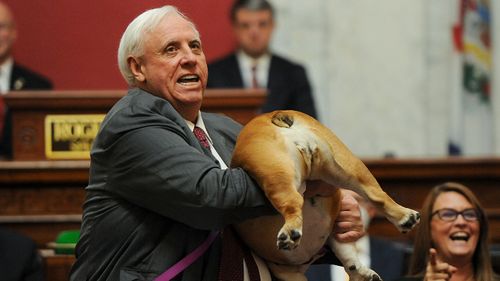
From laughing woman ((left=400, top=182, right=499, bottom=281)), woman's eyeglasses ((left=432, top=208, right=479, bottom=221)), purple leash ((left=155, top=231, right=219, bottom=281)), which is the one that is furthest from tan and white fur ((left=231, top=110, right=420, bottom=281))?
woman's eyeglasses ((left=432, top=208, right=479, bottom=221))

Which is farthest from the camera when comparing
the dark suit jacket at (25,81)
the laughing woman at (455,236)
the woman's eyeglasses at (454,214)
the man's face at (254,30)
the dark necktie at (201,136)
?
the man's face at (254,30)

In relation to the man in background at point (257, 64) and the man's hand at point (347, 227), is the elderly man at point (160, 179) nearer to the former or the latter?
the man's hand at point (347, 227)

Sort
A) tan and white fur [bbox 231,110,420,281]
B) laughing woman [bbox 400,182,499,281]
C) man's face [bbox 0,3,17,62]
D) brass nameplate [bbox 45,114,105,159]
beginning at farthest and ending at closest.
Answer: man's face [bbox 0,3,17,62]
brass nameplate [bbox 45,114,105,159]
laughing woman [bbox 400,182,499,281]
tan and white fur [bbox 231,110,420,281]

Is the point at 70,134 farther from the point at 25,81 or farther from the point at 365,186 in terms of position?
the point at 365,186

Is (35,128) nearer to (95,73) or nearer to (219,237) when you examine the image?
(219,237)

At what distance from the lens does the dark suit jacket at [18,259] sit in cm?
610

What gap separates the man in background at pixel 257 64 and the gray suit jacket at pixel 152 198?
212 inches

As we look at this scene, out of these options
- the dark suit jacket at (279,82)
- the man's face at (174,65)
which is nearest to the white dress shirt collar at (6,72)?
the dark suit jacket at (279,82)

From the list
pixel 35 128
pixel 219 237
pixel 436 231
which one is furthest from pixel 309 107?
pixel 219 237

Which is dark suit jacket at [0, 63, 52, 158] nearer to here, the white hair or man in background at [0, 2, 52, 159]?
man in background at [0, 2, 52, 159]

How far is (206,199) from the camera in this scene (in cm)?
381

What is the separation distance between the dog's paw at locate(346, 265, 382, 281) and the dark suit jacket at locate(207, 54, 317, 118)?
4944mm

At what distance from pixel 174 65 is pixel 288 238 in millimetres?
799

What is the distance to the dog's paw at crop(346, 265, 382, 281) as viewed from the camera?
4031 mm
